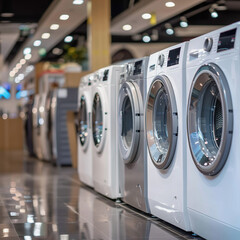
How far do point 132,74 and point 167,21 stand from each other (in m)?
1.51

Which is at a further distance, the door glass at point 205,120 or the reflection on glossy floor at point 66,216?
the reflection on glossy floor at point 66,216

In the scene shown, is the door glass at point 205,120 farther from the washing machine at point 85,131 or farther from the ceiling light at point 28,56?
the ceiling light at point 28,56

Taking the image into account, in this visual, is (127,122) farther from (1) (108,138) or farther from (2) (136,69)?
(2) (136,69)

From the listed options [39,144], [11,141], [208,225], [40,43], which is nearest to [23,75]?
[11,141]

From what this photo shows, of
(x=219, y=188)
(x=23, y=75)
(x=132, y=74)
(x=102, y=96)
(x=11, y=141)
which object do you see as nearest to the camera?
(x=219, y=188)

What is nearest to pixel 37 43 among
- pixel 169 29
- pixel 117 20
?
pixel 117 20

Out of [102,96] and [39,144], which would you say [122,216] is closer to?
[102,96]

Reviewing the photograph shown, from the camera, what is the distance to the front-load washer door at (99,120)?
584cm

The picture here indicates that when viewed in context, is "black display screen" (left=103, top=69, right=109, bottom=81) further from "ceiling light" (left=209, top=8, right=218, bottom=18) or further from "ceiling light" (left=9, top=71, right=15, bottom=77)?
"ceiling light" (left=9, top=71, right=15, bottom=77)

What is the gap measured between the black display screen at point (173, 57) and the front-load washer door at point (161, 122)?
12 centimetres

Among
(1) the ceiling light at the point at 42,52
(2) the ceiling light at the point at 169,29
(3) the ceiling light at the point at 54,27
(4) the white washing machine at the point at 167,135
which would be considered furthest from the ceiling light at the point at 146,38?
(1) the ceiling light at the point at 42,52

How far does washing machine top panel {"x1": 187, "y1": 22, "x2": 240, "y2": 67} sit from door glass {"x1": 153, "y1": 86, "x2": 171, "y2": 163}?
588 millimetres

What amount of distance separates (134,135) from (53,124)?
17.3 ft

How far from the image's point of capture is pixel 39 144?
466 inches
